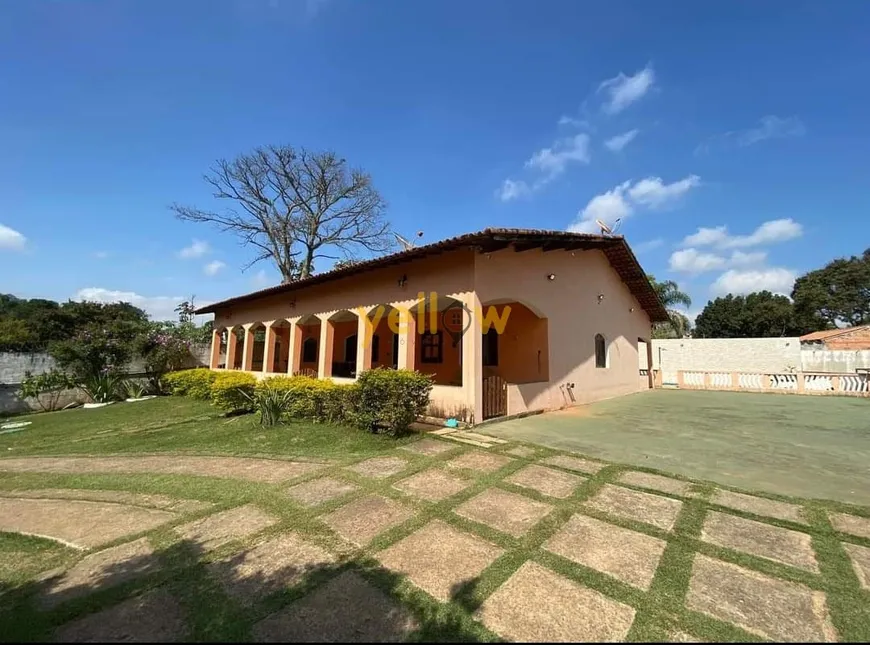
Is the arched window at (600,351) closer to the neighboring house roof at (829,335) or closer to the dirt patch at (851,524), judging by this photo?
the dirt patch at (851,524)

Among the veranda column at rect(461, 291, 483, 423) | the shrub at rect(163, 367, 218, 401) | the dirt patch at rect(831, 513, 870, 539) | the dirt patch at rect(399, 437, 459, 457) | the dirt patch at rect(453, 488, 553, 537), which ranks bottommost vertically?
the dirt patch at rect(453, 488, 553, 537)

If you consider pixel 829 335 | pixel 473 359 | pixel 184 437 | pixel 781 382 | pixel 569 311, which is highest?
pixel 829 335

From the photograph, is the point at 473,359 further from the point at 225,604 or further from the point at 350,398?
the point at 225,604

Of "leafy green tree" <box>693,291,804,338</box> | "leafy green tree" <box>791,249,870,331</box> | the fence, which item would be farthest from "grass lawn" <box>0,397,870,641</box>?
"leafy green tree" <box>791,249,870,331</box>

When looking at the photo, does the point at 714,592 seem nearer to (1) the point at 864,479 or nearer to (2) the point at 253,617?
(2) the point at 253,617

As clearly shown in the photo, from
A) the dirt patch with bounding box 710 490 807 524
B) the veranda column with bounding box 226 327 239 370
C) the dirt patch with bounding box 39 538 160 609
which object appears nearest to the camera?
the dirt patch with bounding box 39 538 160 609

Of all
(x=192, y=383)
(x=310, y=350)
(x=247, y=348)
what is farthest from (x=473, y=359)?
(x=247, y=348)

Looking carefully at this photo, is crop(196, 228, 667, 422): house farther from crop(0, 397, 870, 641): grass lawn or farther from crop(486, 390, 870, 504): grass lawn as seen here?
crop(0, 397, 870, 641): grass lawn

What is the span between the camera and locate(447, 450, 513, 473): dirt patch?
5191mm

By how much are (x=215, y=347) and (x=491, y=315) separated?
16.0 m

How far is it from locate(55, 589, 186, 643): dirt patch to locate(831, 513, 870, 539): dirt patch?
5251mm

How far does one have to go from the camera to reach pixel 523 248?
942 centimetres

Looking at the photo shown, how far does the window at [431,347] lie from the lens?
45.3 ft

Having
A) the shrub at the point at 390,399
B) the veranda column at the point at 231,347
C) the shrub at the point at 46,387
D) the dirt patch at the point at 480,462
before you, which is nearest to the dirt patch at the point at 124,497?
the dirt patch at the point at 480,462
